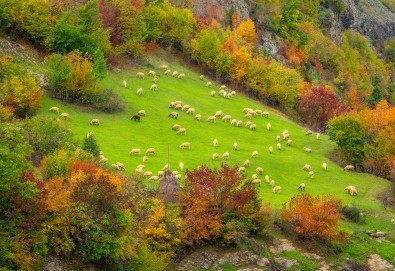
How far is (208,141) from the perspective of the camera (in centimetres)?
7694

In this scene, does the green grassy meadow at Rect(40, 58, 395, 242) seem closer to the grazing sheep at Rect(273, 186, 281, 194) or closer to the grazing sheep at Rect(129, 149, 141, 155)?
the grazing sheep at Rect(129, 149, 141, 155)

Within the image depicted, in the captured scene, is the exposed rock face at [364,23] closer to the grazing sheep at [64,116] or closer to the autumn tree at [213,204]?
the grazing sheep at [64,116]

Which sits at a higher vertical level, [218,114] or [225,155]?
[225,155]

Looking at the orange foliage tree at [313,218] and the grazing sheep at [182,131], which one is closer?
the orange foliage tree at [313,218]

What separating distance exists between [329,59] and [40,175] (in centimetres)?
10594

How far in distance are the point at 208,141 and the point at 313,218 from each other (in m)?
23.7

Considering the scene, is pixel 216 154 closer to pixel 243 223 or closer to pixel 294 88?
pixel 243 223

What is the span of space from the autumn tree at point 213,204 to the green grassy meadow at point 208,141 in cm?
750

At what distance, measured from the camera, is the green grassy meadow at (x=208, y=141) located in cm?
6688

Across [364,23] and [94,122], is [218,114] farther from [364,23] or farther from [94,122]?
[364,23]

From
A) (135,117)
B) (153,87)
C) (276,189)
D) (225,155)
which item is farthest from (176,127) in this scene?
(276,189)

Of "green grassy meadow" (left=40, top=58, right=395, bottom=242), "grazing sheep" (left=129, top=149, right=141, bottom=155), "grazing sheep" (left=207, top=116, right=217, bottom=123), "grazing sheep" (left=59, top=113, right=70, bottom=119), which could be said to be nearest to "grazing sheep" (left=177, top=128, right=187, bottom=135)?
"green grassy meadow" (left=40, top=58, right=395, bottom=242)

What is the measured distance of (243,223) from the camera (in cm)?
5372

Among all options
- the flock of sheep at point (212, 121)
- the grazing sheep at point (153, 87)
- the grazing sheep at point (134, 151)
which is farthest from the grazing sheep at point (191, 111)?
the grazing sheep at point (134, 151)
